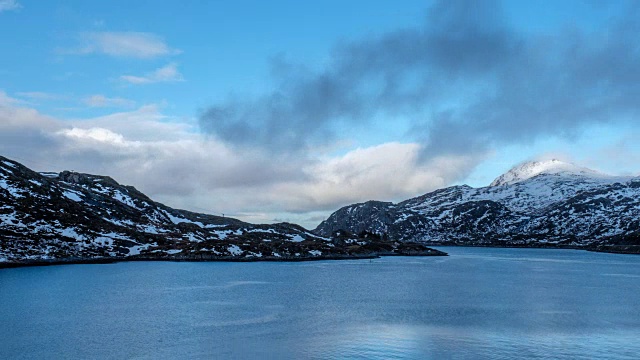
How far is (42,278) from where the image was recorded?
11219 cm

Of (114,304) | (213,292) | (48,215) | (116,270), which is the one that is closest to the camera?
(114,304)

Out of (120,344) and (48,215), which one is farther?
(48,215)

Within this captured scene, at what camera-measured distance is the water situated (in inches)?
1917

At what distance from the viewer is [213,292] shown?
A: 311 feet

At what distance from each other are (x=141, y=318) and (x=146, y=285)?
134 feet

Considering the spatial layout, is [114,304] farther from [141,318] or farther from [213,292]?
[213,292]

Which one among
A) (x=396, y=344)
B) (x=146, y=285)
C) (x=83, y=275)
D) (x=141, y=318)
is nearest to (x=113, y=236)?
(x=83, y=275)

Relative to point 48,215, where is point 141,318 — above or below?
below

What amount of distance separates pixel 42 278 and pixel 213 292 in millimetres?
45119

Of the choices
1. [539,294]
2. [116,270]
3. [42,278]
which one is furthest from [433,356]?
[116,270]

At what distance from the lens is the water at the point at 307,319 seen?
48.7 metres

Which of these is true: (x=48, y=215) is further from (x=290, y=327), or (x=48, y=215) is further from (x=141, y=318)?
(x=290, y=327)

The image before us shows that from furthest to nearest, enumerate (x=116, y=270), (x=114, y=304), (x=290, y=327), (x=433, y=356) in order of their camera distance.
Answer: (x=116, y=270), (x=114, y=304), (x=290, y=327), (x=433, y=356)

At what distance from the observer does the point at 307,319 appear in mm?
66562
